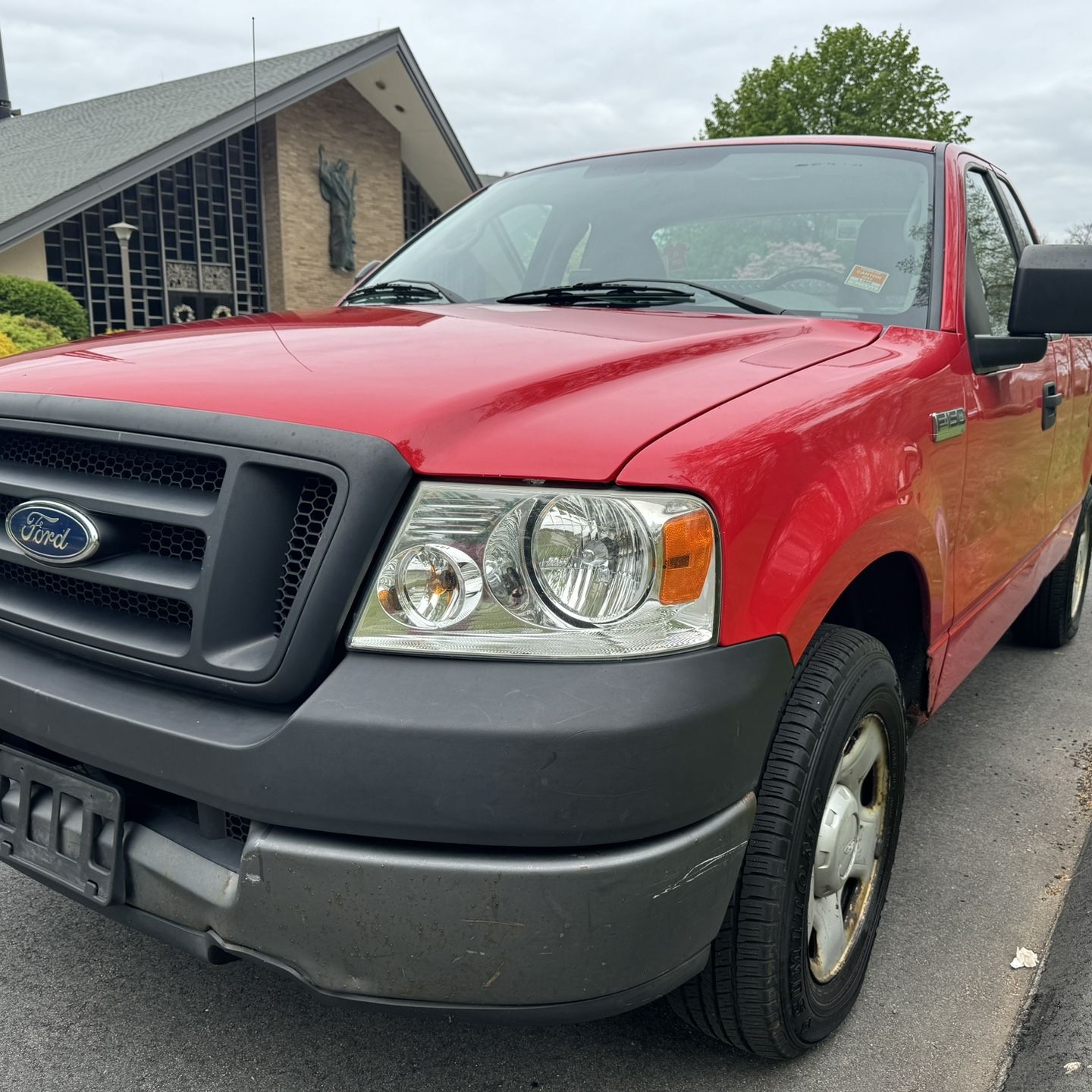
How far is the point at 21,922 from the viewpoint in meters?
2.41

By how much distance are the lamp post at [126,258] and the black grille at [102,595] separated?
59.9ft

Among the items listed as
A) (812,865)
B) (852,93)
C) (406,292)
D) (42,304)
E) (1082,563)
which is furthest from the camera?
(852,93)

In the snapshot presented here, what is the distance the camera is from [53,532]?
1.71m

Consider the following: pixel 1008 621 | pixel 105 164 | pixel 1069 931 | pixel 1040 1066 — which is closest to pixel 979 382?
pixel 1008 621

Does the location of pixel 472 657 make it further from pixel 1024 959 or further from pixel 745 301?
pixel 1024 959

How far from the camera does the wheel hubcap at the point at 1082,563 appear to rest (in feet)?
15.3

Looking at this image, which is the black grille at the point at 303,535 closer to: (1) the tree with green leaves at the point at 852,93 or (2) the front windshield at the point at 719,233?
(2) the front windshield at the point at 719,233

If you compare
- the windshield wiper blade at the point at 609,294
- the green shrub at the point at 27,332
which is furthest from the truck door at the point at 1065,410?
the green shrub at the point at 27,332

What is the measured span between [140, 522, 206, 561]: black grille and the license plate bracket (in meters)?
0.36

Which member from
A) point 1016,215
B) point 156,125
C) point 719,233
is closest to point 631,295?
point 719,233

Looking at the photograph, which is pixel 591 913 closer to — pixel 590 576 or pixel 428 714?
pixel 428 714

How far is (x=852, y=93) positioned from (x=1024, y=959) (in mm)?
32734

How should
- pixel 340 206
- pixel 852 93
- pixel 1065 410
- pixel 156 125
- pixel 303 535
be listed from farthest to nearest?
pixel 852 93, pixel 340 206, pixel 156 125, pixel 1065 410, pixel 303 535

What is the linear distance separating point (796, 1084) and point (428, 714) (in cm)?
113
